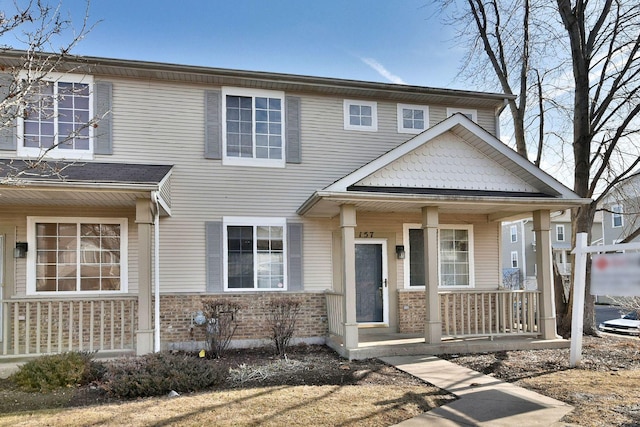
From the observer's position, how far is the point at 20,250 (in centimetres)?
850

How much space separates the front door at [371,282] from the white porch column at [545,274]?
10.4 ft

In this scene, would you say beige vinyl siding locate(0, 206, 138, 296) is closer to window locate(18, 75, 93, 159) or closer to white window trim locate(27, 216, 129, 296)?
white window trim locate(27, 216, 129, 296)

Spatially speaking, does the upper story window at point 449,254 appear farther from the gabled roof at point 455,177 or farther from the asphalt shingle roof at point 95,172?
the asphalt shingle roof at point 95,172

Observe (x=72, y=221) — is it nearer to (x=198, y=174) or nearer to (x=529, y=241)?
(x=198, y=174)

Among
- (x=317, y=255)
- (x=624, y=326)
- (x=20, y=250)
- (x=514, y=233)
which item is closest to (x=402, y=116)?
(x=317, y=255)

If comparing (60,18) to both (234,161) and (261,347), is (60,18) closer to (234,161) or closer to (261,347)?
(234,161)

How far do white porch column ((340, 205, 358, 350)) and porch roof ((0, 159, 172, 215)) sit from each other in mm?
3221

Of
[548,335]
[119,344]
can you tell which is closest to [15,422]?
[119,344]

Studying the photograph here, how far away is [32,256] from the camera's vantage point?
8648 millimetres

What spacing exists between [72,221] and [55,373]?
359cm

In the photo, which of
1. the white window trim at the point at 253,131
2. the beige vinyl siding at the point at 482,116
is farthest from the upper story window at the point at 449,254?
the white window trim at the point at 253,131

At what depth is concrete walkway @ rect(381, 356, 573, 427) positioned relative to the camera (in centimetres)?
476

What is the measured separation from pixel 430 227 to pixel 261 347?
4122mm

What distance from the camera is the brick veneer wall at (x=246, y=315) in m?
9.05
